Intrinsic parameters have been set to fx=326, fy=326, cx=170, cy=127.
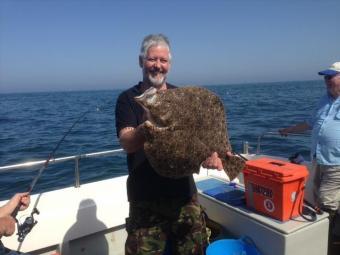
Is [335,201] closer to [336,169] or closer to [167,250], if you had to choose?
[336,169]

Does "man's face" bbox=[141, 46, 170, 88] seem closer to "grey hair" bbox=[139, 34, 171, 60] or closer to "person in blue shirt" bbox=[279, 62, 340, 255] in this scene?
"grey hair" bbox=[139, 34, 171, 60]

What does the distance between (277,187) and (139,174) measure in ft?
4.09

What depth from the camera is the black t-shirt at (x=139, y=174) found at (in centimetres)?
253

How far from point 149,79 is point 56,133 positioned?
1347cm

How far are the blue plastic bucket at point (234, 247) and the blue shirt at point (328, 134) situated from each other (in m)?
1.48

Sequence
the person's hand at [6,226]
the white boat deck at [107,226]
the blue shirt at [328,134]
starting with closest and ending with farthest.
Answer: the person's hand at [6,226], the white boat deck at [107,226], the blue shirt at [328,134]

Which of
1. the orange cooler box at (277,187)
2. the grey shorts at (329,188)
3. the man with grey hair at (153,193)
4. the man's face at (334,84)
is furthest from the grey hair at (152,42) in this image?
the grey shorts at (329,188)

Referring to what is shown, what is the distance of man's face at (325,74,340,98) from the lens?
3.90 m

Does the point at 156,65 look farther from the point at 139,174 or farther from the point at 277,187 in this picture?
the point at 277,187

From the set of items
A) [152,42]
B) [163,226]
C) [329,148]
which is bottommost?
[163,226]

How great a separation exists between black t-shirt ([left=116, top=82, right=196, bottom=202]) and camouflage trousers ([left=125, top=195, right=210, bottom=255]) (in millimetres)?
71

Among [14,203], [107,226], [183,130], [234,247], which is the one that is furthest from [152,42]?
[107,226]

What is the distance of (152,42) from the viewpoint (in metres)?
2.59

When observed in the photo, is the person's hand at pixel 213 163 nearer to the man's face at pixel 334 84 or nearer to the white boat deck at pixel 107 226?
the white boat deck at pixel 107 226
